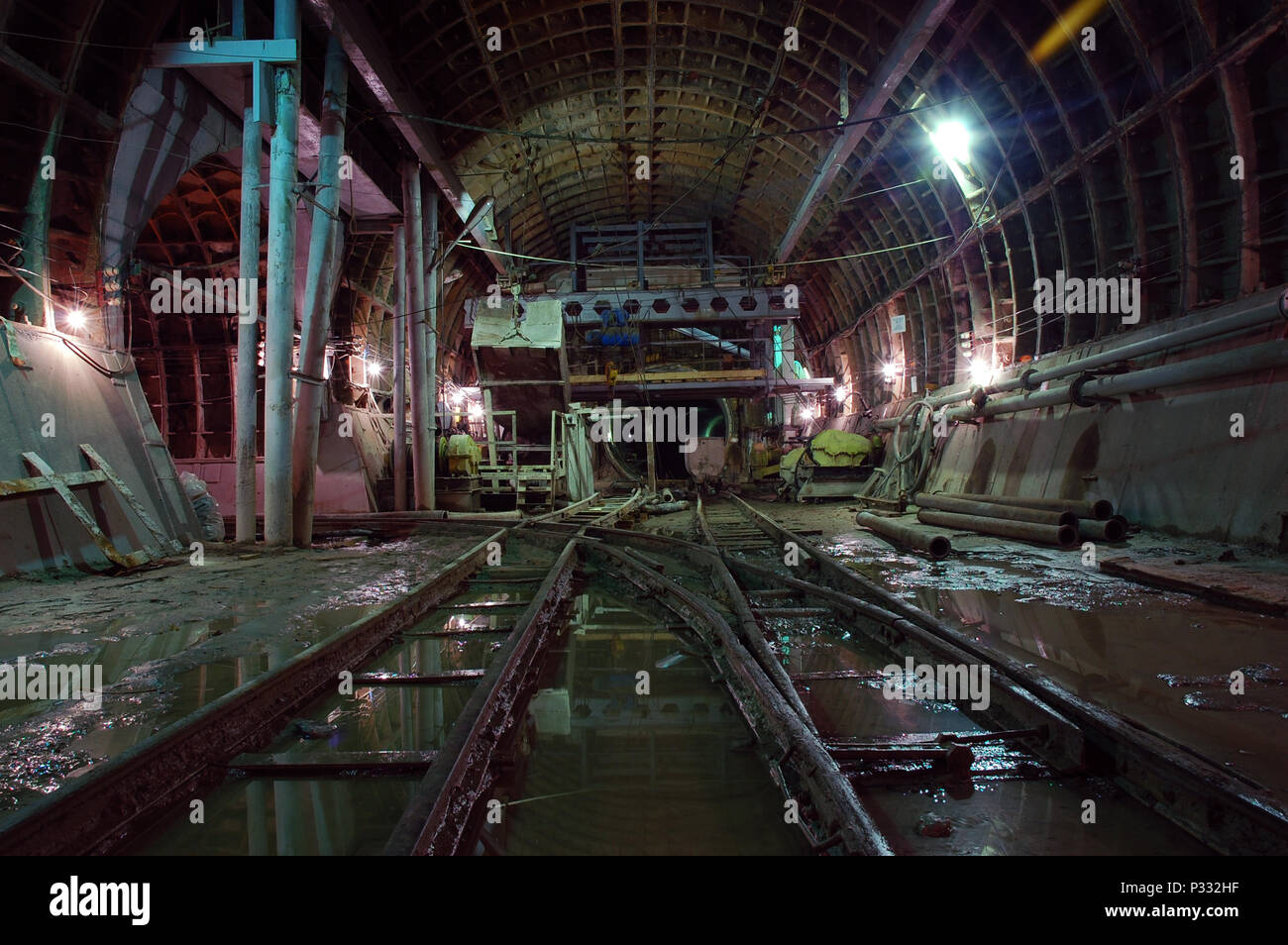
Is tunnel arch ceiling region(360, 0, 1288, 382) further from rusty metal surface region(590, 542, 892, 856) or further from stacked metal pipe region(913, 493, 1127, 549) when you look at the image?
rusty metal surface region(590, 542, 892, 856)

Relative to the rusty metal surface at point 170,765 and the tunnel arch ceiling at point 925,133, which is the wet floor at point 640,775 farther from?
the tunnel arch ceiling at point 925,133

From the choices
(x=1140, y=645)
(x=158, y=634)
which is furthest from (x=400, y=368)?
(x=1140, y=645)

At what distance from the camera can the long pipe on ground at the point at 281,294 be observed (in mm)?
7688

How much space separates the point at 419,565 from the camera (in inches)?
267

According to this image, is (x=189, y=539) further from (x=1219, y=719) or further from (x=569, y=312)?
(x=569, y=312)

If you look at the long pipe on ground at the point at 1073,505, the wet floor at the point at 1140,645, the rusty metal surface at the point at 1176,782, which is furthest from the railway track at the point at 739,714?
the long pipe on ground at the point at 1073,505

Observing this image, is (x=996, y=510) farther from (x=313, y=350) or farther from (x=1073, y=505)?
(x=313, y=350)

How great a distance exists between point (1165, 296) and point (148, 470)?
1404 centimetres

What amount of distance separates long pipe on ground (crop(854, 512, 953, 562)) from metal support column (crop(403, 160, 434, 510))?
8400 mm

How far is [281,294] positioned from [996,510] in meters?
9.90

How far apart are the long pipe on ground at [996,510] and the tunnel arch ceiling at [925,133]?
346cm

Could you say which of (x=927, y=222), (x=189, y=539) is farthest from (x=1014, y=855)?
(x=927, y=222)

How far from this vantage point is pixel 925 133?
11.7 m

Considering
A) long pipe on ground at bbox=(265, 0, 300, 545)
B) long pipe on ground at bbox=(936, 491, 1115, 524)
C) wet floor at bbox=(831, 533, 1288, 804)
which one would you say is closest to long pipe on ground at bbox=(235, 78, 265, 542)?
long pipe on ground at bbox=(265, 0, 300, 545)
